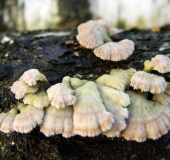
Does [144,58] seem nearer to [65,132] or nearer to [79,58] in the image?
[79,58]

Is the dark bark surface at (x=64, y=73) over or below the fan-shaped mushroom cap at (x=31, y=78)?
below

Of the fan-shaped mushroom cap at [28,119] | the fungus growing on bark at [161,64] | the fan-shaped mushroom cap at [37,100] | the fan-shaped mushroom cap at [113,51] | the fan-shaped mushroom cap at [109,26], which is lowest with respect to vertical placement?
the fan-shaped mushroom cap at [28,119]

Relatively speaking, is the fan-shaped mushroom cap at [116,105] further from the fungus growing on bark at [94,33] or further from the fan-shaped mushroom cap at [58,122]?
the fungus growing on bark at [94,33]

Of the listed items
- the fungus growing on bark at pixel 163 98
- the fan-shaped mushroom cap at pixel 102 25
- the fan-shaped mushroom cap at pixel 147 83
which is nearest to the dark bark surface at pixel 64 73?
the fan-shaped mushroom cap at pixel 102 25

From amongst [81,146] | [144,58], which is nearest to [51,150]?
[81,146]

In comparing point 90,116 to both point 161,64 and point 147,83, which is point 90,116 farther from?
point 161,64

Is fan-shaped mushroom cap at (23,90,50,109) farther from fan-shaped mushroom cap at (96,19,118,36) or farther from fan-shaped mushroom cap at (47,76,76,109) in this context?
fan-shaped mushroom cap at (96,19,118,36)

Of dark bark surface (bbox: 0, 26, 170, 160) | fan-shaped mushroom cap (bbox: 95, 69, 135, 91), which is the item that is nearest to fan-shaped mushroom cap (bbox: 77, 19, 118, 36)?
dark bark surface (bbox: 0, 26, 170, 160)
